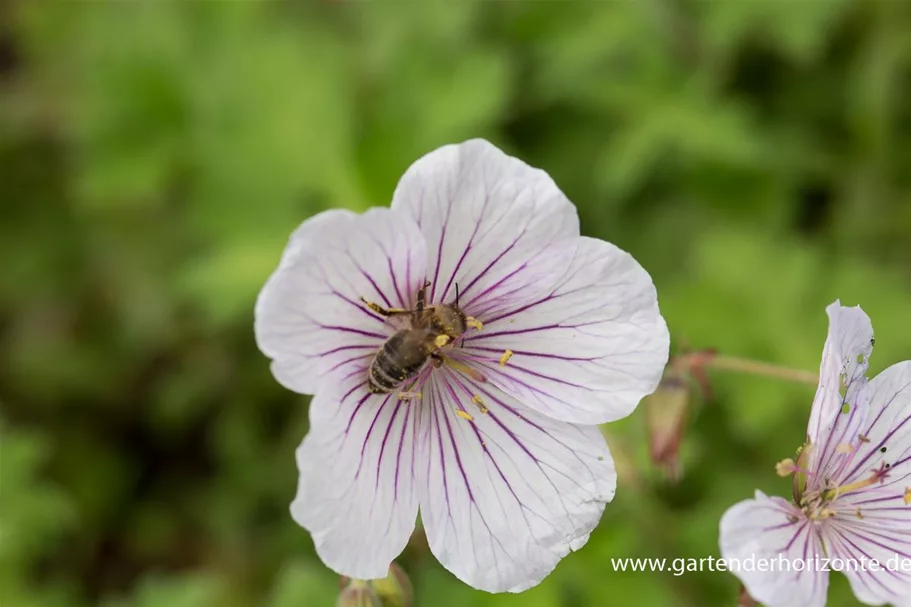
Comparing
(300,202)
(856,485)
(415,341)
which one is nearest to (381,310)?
(415,341)

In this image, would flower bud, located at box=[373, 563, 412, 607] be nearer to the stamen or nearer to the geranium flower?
the geranium flower

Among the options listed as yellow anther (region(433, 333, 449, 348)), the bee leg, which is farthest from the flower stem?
the bee leg

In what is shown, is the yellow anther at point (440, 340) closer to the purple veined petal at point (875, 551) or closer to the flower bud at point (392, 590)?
the flower bud at point (392, 590)

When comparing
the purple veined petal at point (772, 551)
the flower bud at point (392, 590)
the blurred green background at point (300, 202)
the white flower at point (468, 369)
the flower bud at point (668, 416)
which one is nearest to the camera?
the purple veined petal at point (772, 551)

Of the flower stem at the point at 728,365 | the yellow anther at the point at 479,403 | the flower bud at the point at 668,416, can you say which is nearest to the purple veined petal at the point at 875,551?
the flower stem at the point at 728,365

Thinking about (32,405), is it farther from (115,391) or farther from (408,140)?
(408,140)

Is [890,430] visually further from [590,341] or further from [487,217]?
[487,217]

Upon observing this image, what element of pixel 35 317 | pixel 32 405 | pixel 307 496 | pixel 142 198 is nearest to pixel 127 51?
pixel 142 198
